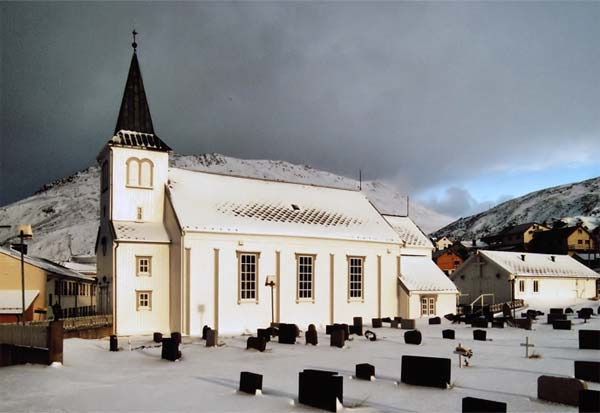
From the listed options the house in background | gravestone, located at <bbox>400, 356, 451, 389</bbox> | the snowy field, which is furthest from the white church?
gravestone, located at <bbox>400, 356, 451, 389</bbox>

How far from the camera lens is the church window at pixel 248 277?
1348 inches

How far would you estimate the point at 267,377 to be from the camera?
56.7 ft

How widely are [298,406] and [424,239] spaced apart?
116 ft

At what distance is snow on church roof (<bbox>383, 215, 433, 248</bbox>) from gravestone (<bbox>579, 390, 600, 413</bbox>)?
34.4 m

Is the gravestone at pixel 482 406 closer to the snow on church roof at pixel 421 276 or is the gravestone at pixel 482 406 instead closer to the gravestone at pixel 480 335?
the gravestone at pixel 480 335

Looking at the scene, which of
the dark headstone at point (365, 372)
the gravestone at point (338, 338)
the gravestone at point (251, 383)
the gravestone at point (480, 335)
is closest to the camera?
the gravestone at point (251, 383)

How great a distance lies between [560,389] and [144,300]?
2405 cm

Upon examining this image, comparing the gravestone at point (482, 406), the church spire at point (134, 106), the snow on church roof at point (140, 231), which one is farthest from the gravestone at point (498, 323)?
the gravestone at point (482, 406)

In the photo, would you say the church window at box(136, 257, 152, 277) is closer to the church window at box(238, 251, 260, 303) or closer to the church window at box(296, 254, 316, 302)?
the church window at box(238, 251, 260, 303)

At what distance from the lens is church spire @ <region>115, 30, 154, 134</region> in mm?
35594

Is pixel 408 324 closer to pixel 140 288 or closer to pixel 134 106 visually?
pixel 140 288

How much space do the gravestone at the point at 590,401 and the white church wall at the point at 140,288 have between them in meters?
25.0

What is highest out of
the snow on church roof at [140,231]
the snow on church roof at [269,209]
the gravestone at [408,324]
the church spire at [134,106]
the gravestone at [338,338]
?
the church spire at [134,106]

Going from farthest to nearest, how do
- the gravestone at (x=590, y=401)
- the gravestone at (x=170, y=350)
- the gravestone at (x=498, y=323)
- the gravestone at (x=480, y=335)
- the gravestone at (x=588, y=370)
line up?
the gravestone at (x=498, y=323), the gravestone at (x=480, y=335), the gravestone at (x=170, y=350), the gravestone at (x=588, y=370), the gravestone at (x=590, y=401)
